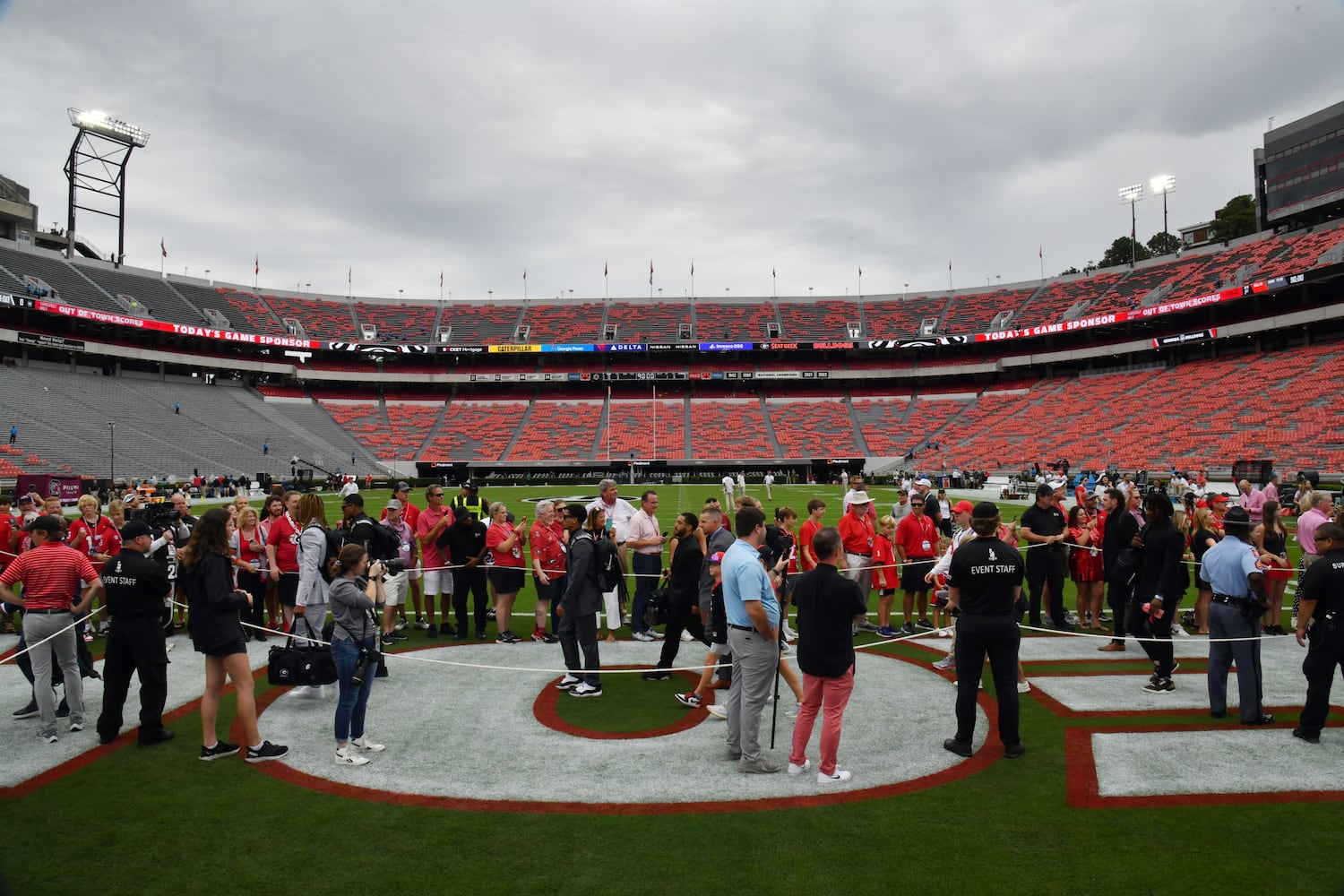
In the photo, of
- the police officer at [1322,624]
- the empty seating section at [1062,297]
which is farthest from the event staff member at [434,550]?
the empty seating section at [1062,297]

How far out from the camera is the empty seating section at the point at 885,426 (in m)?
55.8

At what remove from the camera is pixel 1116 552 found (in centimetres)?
871

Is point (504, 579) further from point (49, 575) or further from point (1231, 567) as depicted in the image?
point (1231, 567)

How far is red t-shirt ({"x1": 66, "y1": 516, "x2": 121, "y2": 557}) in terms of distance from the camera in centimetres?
902

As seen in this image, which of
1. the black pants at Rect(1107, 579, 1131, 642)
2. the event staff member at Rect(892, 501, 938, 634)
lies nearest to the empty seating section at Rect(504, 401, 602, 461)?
the event staff member at Rect(892, 501, 938, 634)

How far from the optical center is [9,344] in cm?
4738

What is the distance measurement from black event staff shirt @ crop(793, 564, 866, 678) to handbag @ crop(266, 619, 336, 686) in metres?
3.71

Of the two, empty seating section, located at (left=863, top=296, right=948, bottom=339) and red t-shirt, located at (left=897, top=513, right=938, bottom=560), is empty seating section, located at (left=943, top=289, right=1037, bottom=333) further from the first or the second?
red t-shirt, located at (left=897, top=513, right=938, bottom=560)

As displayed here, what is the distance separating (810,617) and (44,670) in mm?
6628

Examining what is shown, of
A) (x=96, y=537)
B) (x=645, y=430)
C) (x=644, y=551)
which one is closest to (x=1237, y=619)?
(x=644, y=551)

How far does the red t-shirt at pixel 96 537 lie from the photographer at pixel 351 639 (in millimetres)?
5769

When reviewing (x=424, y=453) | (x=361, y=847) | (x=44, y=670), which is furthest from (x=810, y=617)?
(x=424, y=453)

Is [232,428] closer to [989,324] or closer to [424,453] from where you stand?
[424,453]

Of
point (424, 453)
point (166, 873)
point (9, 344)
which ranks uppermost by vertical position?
point (9, 344)
